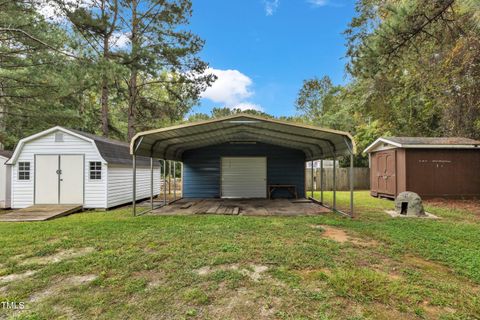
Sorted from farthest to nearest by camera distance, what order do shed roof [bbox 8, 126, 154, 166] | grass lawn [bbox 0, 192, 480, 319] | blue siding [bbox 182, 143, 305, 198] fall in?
1. blue siding [bbox 182, 143, 305, 198]
2. shed roof [bbox 8, 126, 154, 166]
3. grass lawn [bbox 0, 192, 480, 319]

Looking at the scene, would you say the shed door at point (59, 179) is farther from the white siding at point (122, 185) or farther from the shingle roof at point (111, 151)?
the white siding at point (122, 185)

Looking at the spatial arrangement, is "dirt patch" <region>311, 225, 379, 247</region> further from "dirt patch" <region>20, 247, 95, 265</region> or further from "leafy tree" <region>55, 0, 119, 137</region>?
"leafy tree" <region>55, 0, 119, 137</region>

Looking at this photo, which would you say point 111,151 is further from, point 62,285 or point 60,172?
point 62,285

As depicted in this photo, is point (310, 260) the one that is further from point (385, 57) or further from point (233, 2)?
point (233, 2)

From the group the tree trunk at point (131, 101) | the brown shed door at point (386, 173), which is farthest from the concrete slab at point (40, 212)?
the brown shed door at point (386, 173)

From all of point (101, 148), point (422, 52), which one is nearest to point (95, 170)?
point (101, 148)

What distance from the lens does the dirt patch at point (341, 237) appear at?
4164 mm

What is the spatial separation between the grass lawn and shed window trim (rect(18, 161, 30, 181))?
299cm

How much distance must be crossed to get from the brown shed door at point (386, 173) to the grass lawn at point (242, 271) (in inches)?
195

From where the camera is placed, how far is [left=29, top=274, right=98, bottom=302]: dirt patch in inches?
97.7

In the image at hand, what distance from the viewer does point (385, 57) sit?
716cm

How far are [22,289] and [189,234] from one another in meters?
2.36

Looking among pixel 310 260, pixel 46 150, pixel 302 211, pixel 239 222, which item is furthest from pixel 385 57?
pixel 46 150

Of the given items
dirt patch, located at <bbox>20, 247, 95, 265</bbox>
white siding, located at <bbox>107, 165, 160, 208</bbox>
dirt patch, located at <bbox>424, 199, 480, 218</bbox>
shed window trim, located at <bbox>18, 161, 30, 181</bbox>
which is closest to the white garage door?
white siding, located at <bbox>107, 165, 160, 208</bbox>
